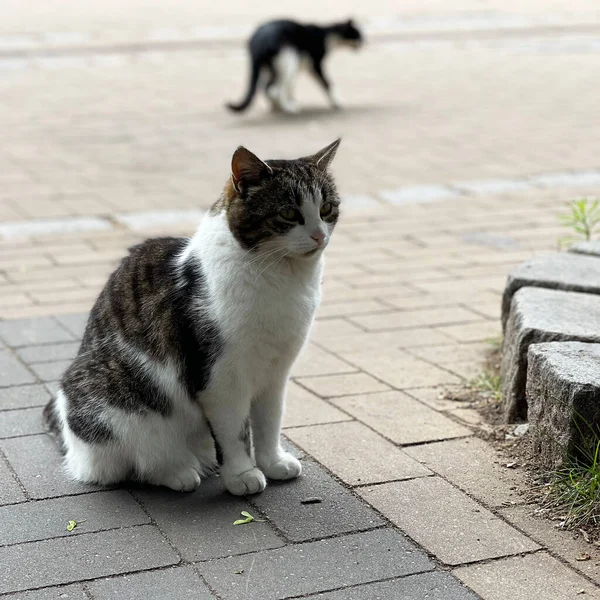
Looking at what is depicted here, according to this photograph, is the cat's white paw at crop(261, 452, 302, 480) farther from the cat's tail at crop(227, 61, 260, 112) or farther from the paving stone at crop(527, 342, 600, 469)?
the cat's tail at crop(227, 61, 260, 112)

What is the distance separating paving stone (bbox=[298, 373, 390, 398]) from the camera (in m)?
4.10

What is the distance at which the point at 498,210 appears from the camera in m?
7.22

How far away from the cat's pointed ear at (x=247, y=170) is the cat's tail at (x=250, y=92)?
8000 millimetres

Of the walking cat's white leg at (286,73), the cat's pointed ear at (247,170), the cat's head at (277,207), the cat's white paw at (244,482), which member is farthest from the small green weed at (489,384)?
the walking cat's white leg at (286,73)

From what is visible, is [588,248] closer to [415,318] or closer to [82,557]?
[415,318]

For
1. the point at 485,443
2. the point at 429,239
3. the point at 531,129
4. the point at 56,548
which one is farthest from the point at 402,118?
the point at 56,548

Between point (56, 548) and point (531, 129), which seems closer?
point (56, 548)

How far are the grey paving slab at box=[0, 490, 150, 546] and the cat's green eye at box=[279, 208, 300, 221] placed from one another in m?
1.02

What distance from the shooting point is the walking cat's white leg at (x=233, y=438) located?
3057mm

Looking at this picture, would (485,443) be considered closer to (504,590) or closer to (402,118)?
(504,590)

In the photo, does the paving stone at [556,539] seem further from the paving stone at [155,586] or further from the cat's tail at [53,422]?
the cat's tail at [53,422]

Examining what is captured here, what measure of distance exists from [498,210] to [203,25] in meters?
13.7

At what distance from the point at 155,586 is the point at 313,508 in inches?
25.7

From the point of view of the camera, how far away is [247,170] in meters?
2.97
